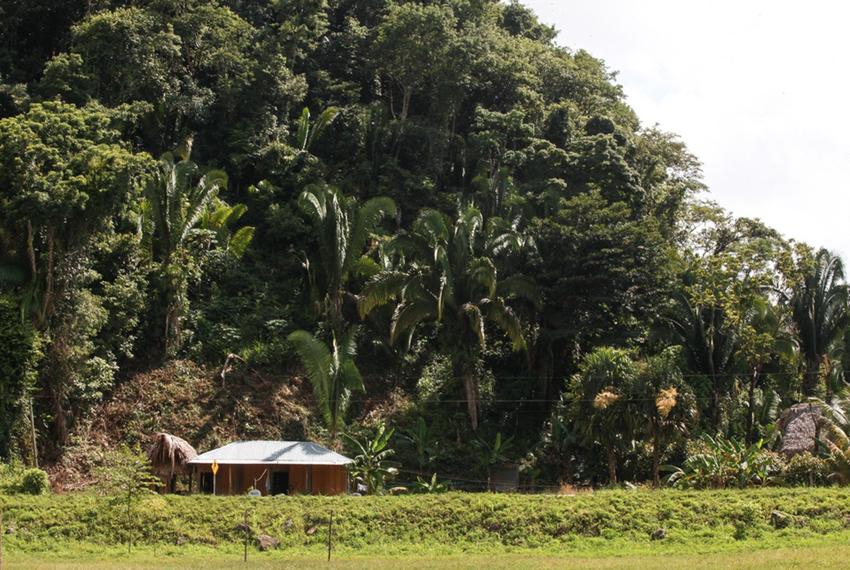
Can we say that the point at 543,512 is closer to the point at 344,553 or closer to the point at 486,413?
the point at 344,553

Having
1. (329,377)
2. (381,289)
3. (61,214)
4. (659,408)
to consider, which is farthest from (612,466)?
(61,214)

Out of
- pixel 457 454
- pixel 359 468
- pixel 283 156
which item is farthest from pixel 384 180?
pixel 359 468

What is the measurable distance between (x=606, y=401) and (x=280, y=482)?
30.0ft

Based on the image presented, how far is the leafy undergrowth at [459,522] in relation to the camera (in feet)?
76.4

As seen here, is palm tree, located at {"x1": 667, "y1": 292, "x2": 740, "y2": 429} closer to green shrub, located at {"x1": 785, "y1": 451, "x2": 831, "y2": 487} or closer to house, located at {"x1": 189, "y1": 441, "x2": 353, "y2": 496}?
green shrub, located at {"x1": 785, "y1": 451, "x2": 831, "y2": 487}

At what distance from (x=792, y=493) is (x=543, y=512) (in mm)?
5964

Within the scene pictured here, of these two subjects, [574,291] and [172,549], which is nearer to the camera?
[172,549]

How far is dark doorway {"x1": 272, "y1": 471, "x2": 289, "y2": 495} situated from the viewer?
95.5 ft

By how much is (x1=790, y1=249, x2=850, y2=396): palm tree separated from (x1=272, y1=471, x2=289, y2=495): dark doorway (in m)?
17.9

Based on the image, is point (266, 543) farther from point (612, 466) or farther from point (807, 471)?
point (807, 471)

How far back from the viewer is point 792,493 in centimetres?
2522

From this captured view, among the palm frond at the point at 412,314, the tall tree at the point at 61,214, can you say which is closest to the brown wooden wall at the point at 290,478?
the tall tree at the point at 61,214

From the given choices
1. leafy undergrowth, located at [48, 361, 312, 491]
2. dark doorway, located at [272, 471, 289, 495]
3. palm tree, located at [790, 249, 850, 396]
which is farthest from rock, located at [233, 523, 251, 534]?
palm tree, located at [790, 249, 850, 396]

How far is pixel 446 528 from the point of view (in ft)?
79.6
